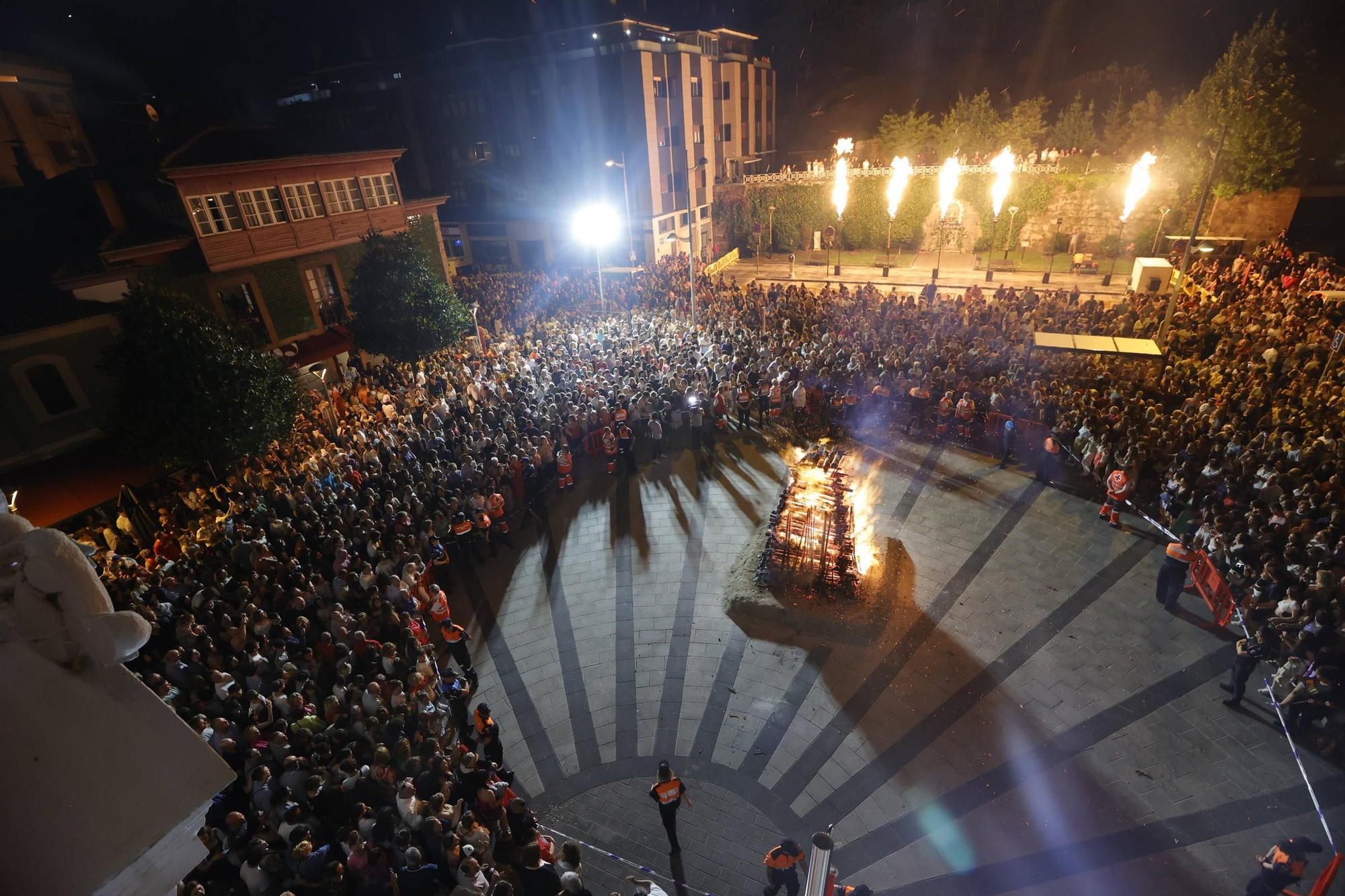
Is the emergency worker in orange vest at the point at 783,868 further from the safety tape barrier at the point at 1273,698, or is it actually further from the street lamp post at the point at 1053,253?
the street lamp post at the point at 1053,253

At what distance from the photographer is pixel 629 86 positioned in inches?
1395

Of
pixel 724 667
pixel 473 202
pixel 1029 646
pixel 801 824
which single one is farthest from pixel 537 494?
pixel 473 202

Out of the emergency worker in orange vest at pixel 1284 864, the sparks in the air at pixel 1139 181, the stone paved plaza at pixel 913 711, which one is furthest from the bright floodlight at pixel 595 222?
the emergency worker in orange vest at pixel 1284 864

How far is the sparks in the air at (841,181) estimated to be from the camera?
105 ft

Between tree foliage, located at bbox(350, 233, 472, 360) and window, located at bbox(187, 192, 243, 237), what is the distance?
422cm

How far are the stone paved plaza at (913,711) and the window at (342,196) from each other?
16817 millimetres

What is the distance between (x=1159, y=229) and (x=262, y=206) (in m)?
36.5

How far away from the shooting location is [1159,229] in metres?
28.7

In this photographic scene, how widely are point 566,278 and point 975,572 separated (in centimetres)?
2550

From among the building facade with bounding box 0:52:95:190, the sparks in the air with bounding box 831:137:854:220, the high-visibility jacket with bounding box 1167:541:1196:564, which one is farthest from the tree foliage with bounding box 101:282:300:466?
the sparks in the air with bounding box 831:137:854:220

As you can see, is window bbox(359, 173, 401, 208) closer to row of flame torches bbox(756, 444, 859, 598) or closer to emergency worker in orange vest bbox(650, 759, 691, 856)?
row of flame torches bbox(756, 444, 859, 598)

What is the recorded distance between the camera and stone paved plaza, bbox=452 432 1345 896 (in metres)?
7.29

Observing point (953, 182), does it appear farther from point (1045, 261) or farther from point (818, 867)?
point (818, 867)

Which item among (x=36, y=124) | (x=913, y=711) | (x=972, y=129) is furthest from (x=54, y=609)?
(x=972, y=129)
